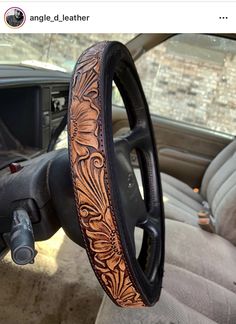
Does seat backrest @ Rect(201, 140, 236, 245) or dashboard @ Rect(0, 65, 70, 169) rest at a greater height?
dashboard @ Rect(0, 65, 70, 169)

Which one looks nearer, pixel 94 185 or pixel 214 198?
pixel 94 185

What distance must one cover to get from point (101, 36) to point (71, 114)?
78 cm

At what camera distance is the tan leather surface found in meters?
0.65

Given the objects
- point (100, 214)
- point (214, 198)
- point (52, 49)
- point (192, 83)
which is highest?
point (100, 214)

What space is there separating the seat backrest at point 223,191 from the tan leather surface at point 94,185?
→ 89cm
